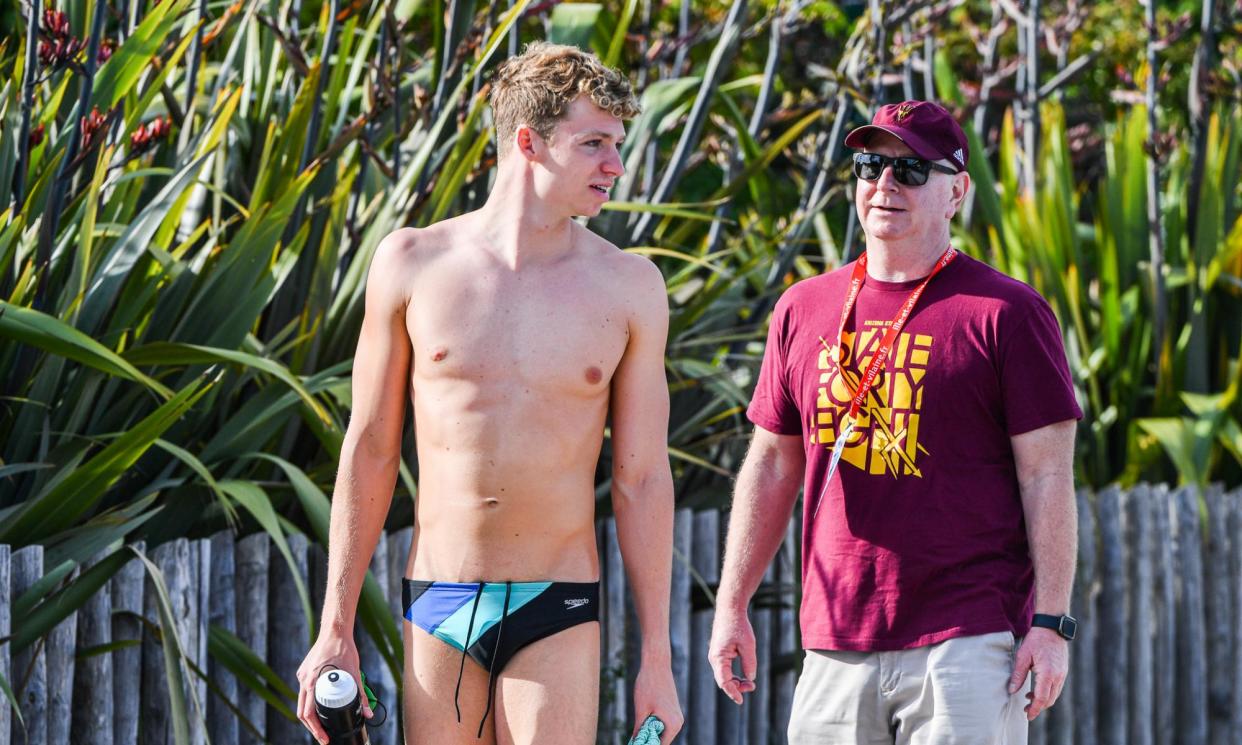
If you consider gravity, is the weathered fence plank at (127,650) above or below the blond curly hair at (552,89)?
below

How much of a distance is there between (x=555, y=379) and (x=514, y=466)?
0.17 meters

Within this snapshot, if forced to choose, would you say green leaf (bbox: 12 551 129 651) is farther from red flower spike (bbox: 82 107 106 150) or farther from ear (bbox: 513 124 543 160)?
ear (bbox: 513 124 543 160)

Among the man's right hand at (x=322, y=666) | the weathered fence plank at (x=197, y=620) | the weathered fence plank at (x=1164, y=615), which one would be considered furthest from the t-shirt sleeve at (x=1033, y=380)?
the weathered fence plank at (x=1164, y=615)

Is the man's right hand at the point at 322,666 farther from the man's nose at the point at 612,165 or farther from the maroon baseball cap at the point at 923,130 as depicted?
the maroon baseball cap at the point at 923,130

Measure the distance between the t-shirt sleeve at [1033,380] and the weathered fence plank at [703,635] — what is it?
2.33 m

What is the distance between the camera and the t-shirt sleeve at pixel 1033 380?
3.36 metres

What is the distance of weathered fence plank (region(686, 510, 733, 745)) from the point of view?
557 cm

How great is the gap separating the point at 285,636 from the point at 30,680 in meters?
0.82

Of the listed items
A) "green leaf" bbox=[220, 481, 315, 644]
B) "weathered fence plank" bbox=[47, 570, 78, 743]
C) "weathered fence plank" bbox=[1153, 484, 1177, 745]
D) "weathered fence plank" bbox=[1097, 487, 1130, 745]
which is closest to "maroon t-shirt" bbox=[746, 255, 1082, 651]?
"green leaf" bbox=[220, 481, 315, 644]

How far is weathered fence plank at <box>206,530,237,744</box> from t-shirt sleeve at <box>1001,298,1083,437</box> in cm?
207

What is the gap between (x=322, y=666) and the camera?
297 centimetres

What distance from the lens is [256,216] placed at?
4508mm

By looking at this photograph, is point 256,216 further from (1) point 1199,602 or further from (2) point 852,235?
(1) point 1199,602

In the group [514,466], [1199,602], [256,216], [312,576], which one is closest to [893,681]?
[514,466]
